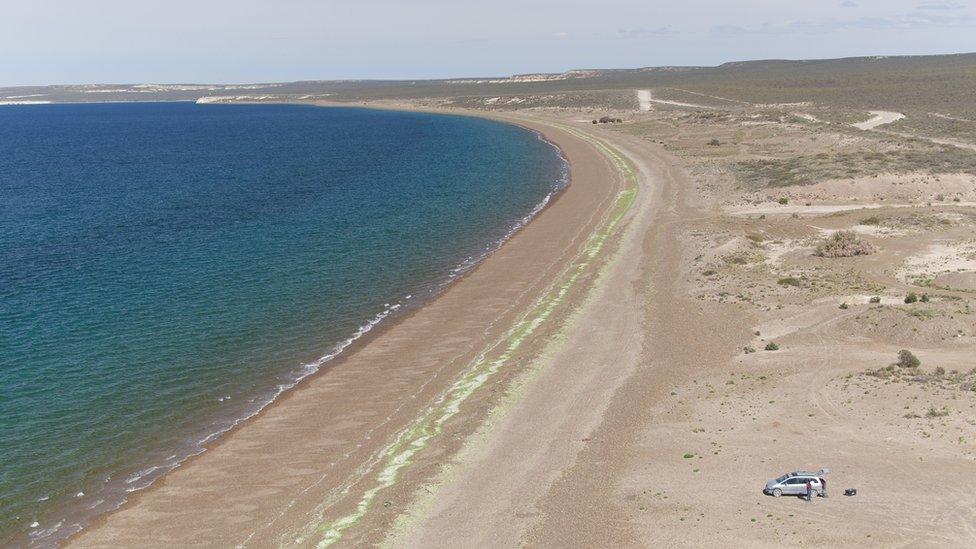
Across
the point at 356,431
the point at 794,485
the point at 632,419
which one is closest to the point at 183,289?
the point at 356,431

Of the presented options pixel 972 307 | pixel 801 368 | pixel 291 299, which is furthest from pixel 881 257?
pixel 291 299

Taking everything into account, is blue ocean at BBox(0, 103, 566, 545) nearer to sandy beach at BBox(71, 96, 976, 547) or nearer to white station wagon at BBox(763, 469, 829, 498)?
sandy beach at BBox(71, 96, 976, 547)

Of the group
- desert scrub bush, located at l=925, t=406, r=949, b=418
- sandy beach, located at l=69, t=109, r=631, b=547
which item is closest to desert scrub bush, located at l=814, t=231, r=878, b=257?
sandy beach, located at l=69, t=109, r=631, b=547

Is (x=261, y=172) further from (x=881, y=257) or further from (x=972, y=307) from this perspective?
(x=972, y=307)

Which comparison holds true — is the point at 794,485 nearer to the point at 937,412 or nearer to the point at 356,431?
the point at 937,412

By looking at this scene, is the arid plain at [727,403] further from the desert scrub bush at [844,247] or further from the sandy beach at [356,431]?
the sandy beach at [356,431]

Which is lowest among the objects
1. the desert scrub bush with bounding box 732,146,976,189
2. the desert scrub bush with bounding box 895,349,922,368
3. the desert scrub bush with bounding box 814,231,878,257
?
the desert scrub bush with bounding box 895,349,922,368

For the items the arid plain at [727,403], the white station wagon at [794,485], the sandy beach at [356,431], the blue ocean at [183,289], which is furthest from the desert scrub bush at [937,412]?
the blue ocean at [183,289]
